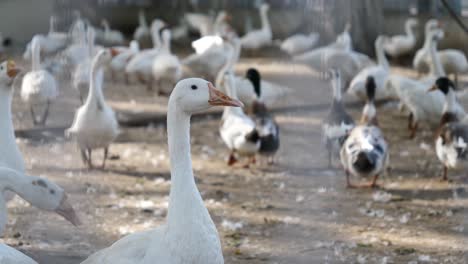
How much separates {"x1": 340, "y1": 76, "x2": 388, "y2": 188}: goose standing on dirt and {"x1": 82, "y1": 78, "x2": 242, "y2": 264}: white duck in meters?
2.73

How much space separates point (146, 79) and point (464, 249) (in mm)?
6550

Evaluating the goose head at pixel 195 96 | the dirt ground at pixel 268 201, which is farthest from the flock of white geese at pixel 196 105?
the dirt ground at pixel 268 201

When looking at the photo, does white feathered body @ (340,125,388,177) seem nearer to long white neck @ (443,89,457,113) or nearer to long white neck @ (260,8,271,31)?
long white neck @ (443,89,457,113)

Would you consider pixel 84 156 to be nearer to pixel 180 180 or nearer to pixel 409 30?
pixel 180 180

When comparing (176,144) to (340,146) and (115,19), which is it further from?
(115,19)

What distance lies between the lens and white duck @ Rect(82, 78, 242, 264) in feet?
10.9

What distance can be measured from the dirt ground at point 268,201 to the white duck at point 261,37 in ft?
15.7

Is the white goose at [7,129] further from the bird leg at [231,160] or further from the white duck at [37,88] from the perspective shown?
the white duck at [37,88]

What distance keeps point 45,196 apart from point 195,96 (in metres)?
0.94

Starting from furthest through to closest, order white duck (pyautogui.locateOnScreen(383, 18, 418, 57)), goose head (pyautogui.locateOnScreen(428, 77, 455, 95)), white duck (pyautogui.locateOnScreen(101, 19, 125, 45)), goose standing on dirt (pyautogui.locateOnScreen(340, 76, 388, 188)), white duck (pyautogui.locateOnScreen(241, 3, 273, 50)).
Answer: white duck (pyautogui.locateOnScreen(241, 3, 273, 50)) → white duck (pyautogui.locateOnScreen(101, 19, 125, 45)) → white duck (pyautogui.locateOnScreen(383, 18, 418, 57)) → goose head (pyautogui.locateOnScreen(428, 77, 455, 95)) → goose standing on dirt (pyautogui.locateOnScreen(340, 76, 388, 188))

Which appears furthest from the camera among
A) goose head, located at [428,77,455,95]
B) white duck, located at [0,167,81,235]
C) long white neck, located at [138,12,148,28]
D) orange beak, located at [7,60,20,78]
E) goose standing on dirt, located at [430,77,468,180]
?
long white neck, located at [138,12,148,28]

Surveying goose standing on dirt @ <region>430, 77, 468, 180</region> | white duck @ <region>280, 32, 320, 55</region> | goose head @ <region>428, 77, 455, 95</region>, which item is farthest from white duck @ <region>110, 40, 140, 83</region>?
goose standing on dirt @ <region>430, 77, 468, 180</region>

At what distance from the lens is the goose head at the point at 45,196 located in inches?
152

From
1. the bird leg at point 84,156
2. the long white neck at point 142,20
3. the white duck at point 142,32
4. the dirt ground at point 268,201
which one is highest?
the long white neck at point 142,20
